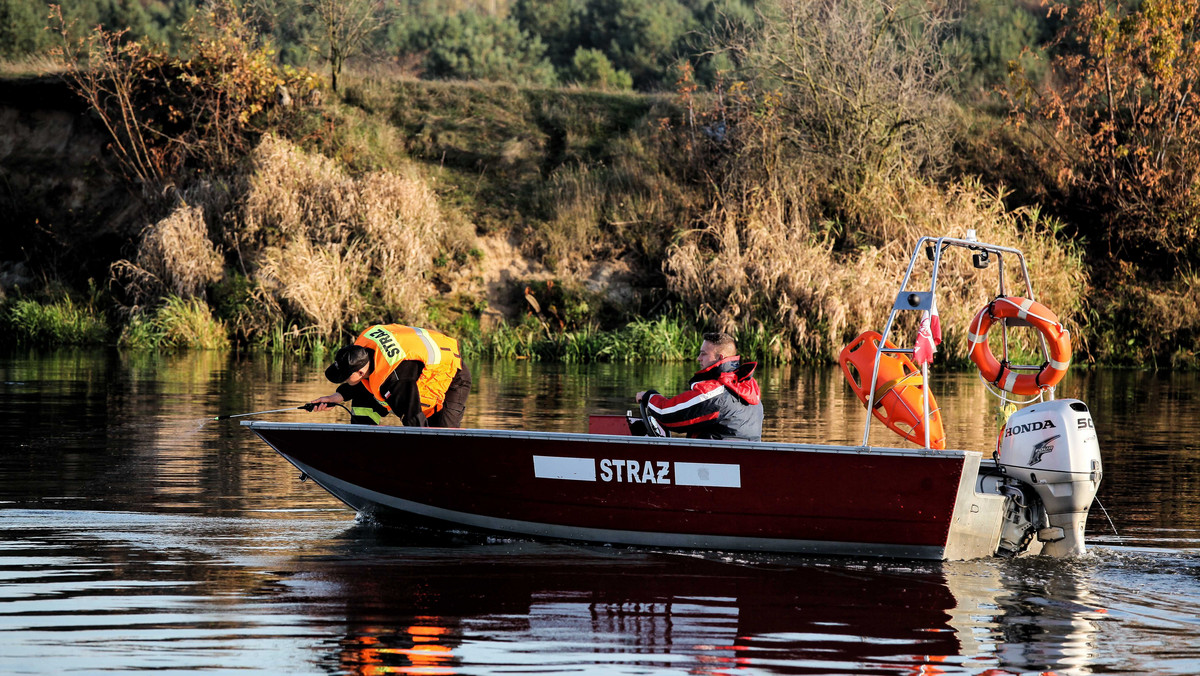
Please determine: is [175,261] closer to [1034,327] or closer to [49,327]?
[49,327]

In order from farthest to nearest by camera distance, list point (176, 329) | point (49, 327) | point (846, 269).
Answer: point (49, 327) < point (176, 329) < point (846, 269)

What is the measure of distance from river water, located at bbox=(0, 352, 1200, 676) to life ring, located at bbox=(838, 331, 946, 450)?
40.3 inches

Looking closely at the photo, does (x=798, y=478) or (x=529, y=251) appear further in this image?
(x=529, y=251)

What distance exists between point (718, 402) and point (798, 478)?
0.77 m

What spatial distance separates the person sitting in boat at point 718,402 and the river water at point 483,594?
830 millimetres

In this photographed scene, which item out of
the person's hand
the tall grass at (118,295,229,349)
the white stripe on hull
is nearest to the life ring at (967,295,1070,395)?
the white stripe on hull

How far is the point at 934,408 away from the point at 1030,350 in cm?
1613

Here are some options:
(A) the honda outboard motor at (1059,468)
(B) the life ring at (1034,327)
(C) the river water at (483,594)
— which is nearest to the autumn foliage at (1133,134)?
(C) the river water at (483,594)

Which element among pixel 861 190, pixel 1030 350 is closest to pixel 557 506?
pixel 1030 350

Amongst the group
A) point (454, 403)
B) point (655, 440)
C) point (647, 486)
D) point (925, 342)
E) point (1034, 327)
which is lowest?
point (647, 486)

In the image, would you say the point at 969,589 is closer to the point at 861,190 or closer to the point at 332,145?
the point at 861,190

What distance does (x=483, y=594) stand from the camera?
705 centimetres

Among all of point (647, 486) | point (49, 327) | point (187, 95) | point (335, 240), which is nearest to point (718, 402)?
point (647, 486)

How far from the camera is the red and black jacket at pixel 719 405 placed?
330 inches
